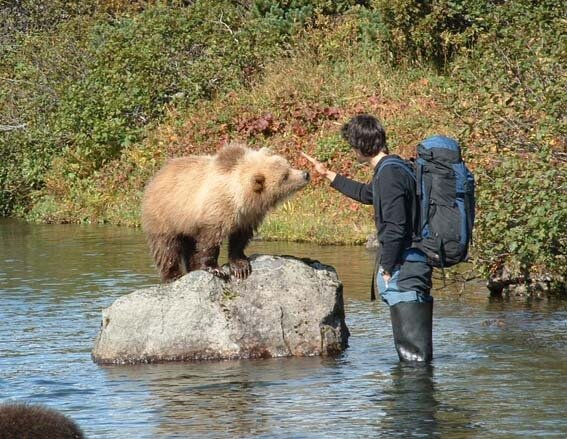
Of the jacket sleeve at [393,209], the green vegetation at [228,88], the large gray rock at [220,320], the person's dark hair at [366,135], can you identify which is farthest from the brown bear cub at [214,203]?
the green vegetation at [228,88]

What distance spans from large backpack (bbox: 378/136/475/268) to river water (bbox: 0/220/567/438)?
1033 mm

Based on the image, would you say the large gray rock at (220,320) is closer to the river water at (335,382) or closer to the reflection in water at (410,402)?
the river water at (335,382)

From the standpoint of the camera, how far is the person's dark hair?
30.2ft

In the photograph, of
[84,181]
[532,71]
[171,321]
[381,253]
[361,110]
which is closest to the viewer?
[381,253]

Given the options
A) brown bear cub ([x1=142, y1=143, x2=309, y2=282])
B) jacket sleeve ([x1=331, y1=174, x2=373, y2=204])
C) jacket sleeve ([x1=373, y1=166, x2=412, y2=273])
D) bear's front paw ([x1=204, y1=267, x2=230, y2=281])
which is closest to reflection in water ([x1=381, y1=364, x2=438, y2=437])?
jacket sleeve ([x1=373, y1=166, x2=412, y2=273])

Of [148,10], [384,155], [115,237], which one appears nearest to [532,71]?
[384,155]

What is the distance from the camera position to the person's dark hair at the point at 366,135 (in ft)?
30.2

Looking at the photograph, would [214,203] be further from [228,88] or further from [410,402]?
[228,88]

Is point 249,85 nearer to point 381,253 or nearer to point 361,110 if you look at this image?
point 361,110

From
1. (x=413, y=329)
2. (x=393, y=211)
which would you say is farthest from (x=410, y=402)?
(x=393, y=211)

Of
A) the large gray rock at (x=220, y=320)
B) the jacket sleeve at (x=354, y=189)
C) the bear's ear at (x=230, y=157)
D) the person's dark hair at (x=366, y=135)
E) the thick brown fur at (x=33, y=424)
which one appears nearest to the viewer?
the thick brown fur at (x=33, y=424)

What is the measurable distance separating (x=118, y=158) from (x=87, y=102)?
1.35 metres

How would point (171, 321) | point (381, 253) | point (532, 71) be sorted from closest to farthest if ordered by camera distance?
point (381, 253)
point (171, 321)
point (532, 71)

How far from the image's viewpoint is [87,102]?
82.1ft
